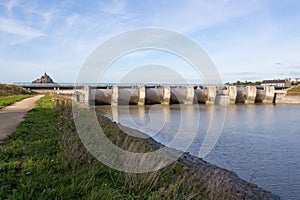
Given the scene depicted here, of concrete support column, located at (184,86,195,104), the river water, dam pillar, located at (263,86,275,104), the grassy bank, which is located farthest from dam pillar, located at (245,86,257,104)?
the grassy bank

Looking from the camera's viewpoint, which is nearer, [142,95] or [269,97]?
[142,95]

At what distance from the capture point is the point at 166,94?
4762cm

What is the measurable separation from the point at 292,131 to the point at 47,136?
17459 millimetres

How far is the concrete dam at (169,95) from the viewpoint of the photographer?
44.3 meters

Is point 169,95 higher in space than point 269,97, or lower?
higher

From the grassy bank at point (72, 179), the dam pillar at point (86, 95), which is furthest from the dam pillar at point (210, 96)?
the grassy bank at point (72, 179)

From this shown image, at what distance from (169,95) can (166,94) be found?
610 millimetres

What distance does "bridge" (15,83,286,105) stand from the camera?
145 feet

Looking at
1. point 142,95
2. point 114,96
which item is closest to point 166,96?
point 142,95

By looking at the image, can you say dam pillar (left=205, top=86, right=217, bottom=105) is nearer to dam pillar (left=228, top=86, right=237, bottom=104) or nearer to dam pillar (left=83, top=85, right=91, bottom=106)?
dam pillar (left=228, top=86, right=237, bottom=104)

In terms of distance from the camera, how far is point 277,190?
848 cm

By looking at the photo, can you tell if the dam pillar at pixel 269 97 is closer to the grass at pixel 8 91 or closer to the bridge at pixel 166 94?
the bridge at pixel 166 94

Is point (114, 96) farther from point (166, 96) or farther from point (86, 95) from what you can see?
point (166, 96)

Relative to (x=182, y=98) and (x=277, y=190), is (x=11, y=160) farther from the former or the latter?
(x=182, y=98)
